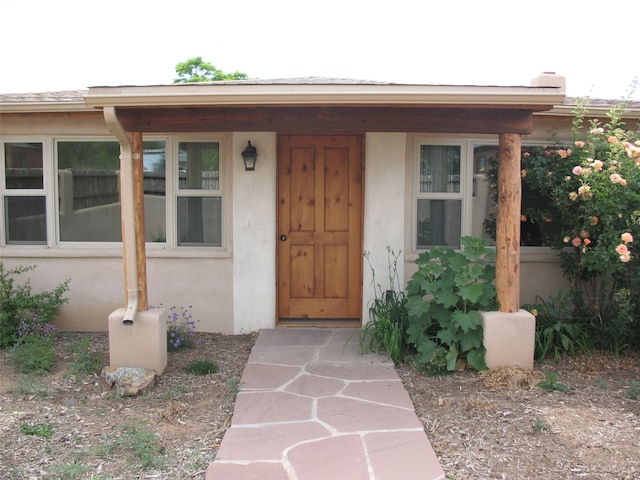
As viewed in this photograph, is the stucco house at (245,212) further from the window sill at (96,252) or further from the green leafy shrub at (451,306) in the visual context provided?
the green leafy shrub at (451,306)

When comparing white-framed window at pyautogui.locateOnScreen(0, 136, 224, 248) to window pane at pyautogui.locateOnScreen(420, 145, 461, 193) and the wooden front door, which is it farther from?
window pane at pyautogui.locateOnScreen(420, 145, 461, 193)

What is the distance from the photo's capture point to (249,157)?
625 cm

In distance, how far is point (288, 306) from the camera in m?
6.69

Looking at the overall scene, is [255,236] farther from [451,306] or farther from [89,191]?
[451,306]

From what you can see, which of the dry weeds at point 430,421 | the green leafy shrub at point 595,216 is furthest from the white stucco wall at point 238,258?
the dry weeds at point 430,421

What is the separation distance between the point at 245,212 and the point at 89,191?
75.8 inches

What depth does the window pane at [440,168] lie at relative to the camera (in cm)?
650

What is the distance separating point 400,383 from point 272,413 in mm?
1218

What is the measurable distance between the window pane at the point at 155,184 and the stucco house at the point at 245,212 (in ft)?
0.04

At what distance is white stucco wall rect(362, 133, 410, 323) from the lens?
250 inches

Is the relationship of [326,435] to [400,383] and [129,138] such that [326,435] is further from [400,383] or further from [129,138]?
[129,138]

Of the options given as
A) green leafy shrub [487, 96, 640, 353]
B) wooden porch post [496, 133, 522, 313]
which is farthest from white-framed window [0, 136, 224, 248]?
green leafy shrub [487, 96, 640, 353]

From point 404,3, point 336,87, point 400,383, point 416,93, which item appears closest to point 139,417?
point 400,383

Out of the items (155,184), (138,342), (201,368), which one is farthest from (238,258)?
(138,342)
